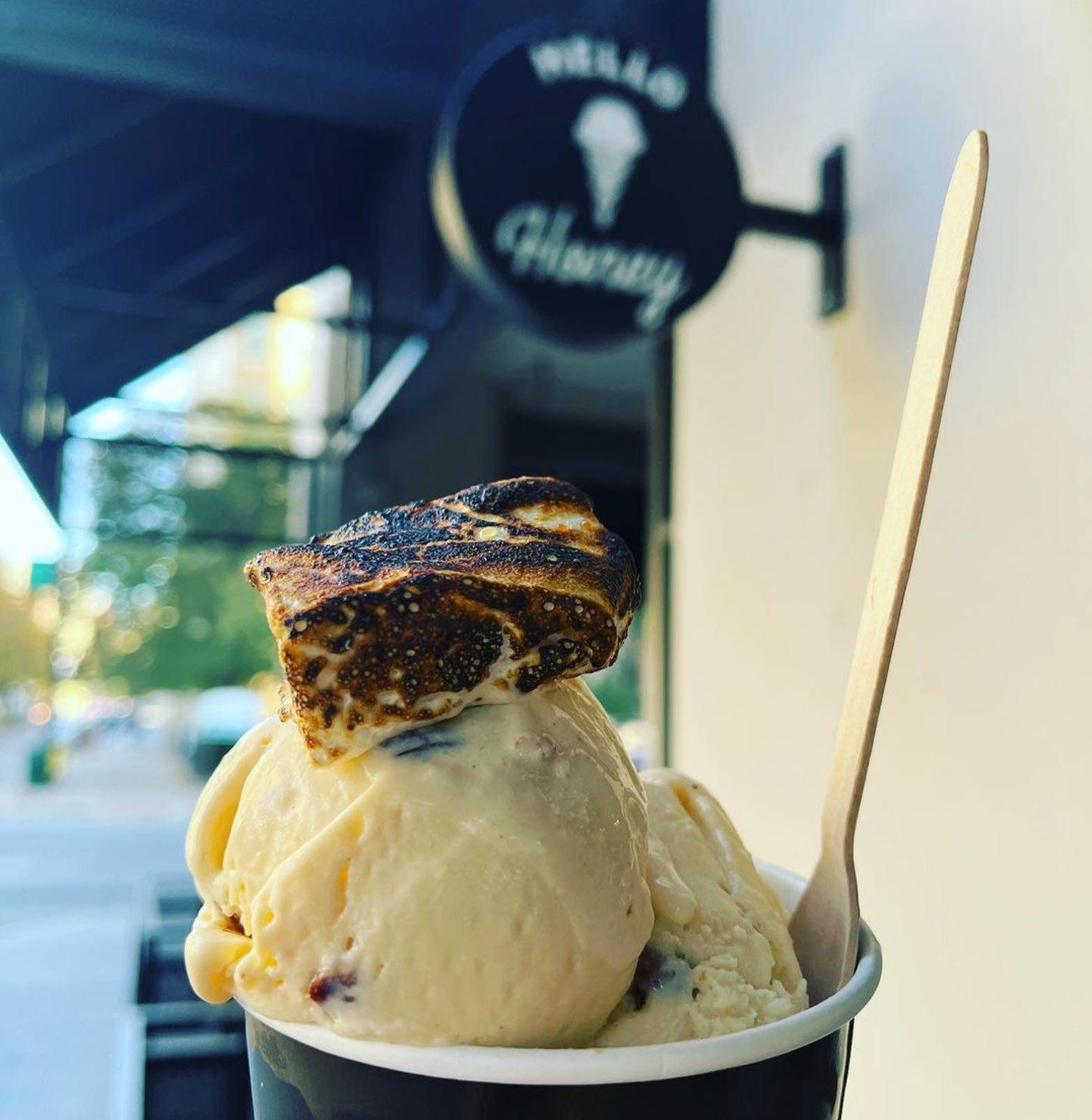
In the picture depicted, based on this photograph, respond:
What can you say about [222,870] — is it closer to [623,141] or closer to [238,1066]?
[238,1066]

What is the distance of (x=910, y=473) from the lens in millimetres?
Result: 578

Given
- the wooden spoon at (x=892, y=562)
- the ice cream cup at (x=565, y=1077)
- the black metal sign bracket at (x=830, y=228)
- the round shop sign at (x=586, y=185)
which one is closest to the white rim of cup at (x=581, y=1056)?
the ice cream cup at (x=565, y=1077)

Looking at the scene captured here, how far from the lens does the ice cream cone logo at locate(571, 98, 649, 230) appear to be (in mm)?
1460

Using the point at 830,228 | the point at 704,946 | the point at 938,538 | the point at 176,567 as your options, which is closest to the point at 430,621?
the point at 704,946

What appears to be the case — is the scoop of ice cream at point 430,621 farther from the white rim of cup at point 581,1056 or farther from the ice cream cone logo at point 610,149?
the ice cream cone logo at point 610,149

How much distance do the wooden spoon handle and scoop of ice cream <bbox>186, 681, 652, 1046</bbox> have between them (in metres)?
0.16

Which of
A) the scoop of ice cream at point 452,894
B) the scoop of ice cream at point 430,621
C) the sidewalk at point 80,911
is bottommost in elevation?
the sidewalk at point 80,911

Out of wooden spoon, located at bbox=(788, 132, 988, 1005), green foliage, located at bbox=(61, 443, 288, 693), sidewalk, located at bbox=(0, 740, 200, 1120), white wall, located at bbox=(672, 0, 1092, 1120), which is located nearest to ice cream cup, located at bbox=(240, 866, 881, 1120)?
wooden spoon, located at bbox=(788, 132, 988, 1005)

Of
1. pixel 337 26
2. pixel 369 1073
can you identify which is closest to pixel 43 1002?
pixel 369 1073

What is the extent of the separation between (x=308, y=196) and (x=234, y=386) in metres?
1.17

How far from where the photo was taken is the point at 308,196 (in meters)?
4.45

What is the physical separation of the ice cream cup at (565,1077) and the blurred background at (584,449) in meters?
0.52

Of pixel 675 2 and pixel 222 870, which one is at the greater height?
pixel 675 2

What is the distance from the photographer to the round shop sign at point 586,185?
1.42 meters
